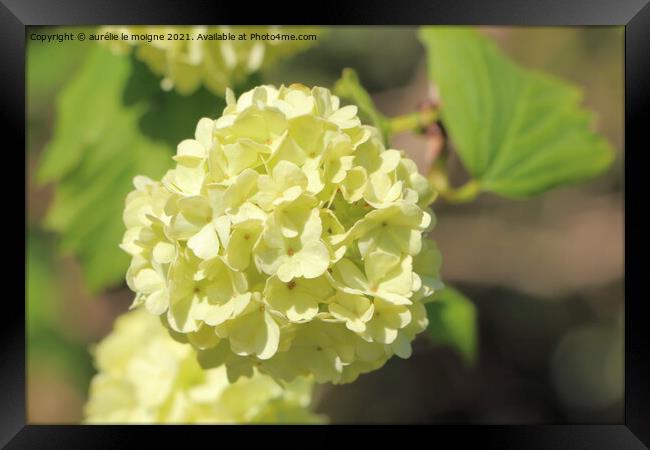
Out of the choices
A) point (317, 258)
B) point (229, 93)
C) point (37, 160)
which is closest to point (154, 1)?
point (229, 93)

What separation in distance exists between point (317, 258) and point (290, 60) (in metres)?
1.75

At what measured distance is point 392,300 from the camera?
3.12 feet

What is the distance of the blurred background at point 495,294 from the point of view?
8.25ft

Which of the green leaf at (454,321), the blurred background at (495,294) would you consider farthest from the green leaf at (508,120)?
the blurred background at (495,294)

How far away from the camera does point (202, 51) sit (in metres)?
1.48

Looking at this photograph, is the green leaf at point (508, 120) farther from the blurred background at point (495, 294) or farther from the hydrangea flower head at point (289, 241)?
the blurred background at point (495, 294)

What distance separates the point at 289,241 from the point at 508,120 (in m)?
0.85

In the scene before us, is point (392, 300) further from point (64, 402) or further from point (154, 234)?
point (64, 402)

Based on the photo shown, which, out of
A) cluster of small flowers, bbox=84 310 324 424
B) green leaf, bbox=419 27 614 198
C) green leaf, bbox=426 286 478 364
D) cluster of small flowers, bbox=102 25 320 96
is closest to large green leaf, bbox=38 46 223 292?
cluster of small flowers, bbox=102 25 320 96

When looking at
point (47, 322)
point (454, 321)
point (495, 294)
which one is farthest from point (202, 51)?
point (495, 294)

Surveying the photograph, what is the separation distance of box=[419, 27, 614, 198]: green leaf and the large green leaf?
0.50 m

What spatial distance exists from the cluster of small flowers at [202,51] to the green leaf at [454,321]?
2.04 feet

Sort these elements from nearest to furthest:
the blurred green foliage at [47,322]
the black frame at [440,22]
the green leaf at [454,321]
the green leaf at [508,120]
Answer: the black frame at [440,22]
the green leaf at [508,120]
the green leaf at [454,321]
the blurred green foliage at [47,322]

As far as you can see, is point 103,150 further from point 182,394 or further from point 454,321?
point 454,321
